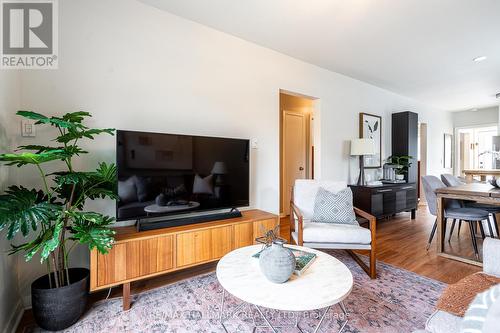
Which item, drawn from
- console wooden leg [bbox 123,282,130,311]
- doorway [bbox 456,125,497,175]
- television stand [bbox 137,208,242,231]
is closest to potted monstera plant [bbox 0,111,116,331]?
console wooden leg [bbox 123,282,130,311]

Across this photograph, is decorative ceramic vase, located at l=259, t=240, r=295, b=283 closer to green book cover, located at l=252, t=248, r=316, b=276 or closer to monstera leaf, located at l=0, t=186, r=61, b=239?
green book cover, located at l=252, t=248, r=316, b=276

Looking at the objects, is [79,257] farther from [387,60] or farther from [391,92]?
[391,92]

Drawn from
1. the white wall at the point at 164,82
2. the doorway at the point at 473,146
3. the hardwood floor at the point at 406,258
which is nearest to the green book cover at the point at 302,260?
the hardwood floor at the point at 406,258

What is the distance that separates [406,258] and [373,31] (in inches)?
102

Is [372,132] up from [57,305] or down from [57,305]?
up

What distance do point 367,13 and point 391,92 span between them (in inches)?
126

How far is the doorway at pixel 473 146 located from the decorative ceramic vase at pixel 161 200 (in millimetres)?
8337

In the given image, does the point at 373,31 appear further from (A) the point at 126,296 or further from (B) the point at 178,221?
(A) the point at 126,296

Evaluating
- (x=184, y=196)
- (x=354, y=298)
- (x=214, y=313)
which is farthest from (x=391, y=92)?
(x=214, y=313)

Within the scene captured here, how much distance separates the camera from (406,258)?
2.68 metres

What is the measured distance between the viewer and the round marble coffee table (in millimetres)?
1137

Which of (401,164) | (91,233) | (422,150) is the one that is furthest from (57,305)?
(422,150)

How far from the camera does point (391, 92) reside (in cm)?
495

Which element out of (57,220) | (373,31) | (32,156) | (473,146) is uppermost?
(373,31)
